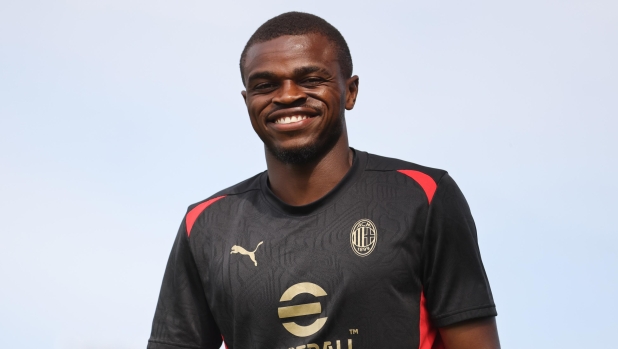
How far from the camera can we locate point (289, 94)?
17.6 ft

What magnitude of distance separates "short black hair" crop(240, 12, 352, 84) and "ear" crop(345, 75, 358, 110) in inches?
1.5

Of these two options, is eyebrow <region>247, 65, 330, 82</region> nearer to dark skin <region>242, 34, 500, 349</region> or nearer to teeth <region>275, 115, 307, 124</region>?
dark skin <region>242, 34, 500, 349</region>

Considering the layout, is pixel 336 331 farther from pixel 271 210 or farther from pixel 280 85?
pixel 280 85

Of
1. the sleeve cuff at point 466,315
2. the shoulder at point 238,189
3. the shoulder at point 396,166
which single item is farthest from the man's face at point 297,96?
the sleeve cuff at point 466,315

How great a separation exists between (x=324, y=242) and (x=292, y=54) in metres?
1.04

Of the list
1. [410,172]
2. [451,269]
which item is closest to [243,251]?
[410,172]

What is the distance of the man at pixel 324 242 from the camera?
5258mm

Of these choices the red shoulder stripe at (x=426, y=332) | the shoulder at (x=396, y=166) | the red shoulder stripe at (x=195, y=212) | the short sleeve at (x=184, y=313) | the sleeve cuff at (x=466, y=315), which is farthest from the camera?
the red shoulder stripe at (x=195, y=212)

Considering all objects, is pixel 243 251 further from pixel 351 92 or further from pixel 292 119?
pixel 351 92

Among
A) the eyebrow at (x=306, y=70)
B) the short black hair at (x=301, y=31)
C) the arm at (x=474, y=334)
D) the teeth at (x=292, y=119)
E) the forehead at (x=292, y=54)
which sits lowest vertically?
the arm at (x=474, y=334)

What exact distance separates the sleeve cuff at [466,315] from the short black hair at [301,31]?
1451 millimetres

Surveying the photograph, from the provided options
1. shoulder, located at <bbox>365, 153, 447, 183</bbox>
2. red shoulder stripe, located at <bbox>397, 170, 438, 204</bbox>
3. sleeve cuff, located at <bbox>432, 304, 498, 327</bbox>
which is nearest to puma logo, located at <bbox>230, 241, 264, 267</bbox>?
shoulder, located at <bbox>365, 153, 447, 183</bbox>

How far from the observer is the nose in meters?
5.34

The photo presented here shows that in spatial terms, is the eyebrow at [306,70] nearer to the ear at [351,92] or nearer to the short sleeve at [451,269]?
the ear at [351,92]
